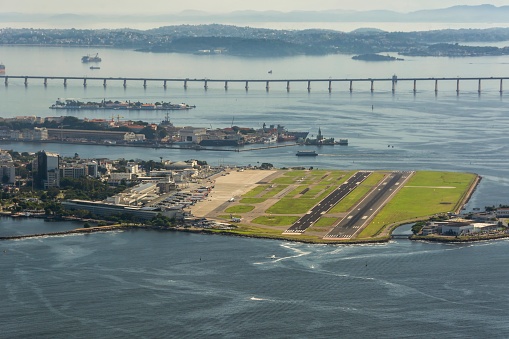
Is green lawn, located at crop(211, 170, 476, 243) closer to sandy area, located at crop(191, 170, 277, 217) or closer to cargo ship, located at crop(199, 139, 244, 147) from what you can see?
sandy area, located at crop(191, 170, 277, 217)

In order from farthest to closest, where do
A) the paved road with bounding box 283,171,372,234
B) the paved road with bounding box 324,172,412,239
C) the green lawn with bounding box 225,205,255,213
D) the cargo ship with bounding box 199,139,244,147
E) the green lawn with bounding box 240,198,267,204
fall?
the cargo ship with bounding box 199,139,244,147
the green lawn with bounding box 240,198,267,204
the green lawn with bounding box 225,205,255,213
the paved road with bounding box 283,171,372,234
the paved road with bounding box 324,172,412,239

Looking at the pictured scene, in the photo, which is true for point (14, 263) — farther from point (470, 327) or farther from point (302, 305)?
point (470, 327)

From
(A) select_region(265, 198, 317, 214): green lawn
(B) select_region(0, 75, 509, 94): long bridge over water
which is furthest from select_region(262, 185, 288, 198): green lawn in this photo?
(B) select_region(0, 75, 509, 94): long bridge over water

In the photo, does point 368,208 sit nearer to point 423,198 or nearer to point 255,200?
point 423,198

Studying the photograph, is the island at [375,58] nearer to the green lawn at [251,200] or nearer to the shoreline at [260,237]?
the green lawn at [251,200]

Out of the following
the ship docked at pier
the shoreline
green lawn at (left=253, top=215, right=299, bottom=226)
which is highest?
the ship docked at pier

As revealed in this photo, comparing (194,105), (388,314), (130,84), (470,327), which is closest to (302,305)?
(388,314)
